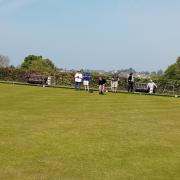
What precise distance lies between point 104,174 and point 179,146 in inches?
144

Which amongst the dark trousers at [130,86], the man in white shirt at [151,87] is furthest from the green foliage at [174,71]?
the dark trousers at [130,86]

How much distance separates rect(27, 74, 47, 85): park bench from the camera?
4383 cm

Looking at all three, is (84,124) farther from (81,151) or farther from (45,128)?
(81,151)

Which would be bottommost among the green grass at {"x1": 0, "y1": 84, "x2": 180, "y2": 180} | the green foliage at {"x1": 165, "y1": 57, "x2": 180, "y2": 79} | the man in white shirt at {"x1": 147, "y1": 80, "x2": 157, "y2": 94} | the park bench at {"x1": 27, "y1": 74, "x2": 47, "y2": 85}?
the green grass at {"x1": 0, "y1": 84, "x2": 180, "y2": 180}

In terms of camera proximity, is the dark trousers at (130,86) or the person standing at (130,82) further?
the dark trousers at (130,86)

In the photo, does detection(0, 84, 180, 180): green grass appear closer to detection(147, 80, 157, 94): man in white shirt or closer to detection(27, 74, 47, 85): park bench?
detection(147, 80, 157, 94): man in white shirt

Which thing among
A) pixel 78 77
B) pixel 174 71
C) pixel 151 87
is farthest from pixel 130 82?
pixel 174 71

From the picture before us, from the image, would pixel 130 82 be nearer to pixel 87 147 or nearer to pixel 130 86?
pixel 130 86

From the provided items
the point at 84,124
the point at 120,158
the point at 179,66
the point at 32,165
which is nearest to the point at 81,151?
the point at 120,158

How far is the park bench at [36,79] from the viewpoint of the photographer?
4383 cm

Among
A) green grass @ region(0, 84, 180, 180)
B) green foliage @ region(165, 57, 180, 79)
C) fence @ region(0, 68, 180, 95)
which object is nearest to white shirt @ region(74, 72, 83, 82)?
fence @ region(0, 68, 180, 95)

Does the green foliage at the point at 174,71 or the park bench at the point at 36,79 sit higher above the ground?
the green foliage at the point at 174,71

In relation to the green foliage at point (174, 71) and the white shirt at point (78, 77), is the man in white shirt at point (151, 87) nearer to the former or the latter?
the white shirt at point (78, 77)

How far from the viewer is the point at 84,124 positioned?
49.1 feet
